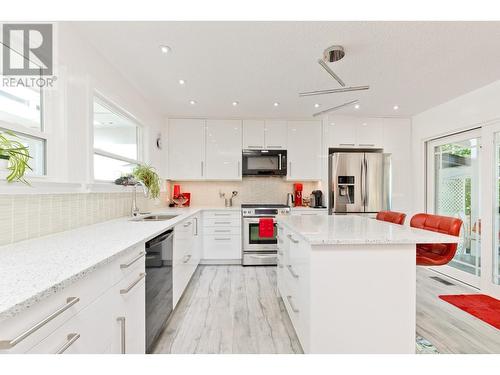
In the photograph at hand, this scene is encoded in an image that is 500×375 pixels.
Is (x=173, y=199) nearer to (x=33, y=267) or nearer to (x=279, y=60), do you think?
(x=279, y=60)

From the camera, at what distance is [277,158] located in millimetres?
3818

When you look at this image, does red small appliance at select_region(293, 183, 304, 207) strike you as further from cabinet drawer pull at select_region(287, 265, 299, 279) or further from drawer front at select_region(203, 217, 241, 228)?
cabinet drawer pull at select_region(287, 265, 299, 279)

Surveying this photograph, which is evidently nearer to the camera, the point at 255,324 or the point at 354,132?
the point at 255,324

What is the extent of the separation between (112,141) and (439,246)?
3250 mm

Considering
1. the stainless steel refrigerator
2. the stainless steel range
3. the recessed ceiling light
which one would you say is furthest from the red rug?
the recessed ceiling light

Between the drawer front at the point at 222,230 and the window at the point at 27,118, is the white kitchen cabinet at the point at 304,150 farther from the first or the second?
the window at the point at 27,118

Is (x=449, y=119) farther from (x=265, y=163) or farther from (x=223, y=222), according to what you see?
(x=223, y=222)

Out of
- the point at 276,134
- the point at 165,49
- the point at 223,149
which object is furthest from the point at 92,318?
the point at 276,134

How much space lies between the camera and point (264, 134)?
3828mm

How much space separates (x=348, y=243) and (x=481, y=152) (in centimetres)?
268

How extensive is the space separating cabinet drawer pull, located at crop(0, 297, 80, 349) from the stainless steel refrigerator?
332 centimetres
